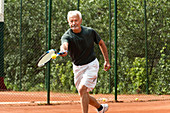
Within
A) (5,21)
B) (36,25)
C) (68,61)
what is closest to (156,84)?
(68,61)

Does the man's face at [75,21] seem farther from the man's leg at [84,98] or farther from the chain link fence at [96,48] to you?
the chain link fence at [96,48]

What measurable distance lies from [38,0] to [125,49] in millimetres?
3352

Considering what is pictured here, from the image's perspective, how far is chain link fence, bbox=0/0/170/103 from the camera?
9.70 m

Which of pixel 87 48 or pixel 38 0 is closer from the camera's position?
pixel 87 48

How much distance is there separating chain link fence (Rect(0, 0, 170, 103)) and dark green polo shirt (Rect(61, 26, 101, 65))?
460cm

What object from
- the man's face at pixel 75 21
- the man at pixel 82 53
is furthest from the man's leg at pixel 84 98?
the man's face at pixel 75 21

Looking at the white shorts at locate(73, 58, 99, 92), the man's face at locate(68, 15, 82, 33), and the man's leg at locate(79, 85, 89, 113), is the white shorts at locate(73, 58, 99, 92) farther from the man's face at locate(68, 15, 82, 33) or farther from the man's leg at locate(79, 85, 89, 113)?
the man's face at locate(68, 15, 82, 33)

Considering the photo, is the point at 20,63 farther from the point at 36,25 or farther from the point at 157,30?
the point at 157,30

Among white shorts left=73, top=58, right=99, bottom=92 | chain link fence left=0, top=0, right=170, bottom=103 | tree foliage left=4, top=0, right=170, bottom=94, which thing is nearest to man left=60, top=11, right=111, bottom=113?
white shorts left=73, top=58, right=99, bottom=92

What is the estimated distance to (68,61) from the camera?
10.5 m

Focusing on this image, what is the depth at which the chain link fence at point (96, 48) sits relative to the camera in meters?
9.70

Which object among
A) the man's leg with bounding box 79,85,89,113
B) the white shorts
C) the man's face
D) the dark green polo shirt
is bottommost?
the man's leg with bounding box 79,85,89,113

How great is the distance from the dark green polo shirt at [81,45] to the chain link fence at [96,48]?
4604 mm

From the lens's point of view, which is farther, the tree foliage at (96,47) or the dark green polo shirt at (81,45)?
the tree foliage at (96,47)
